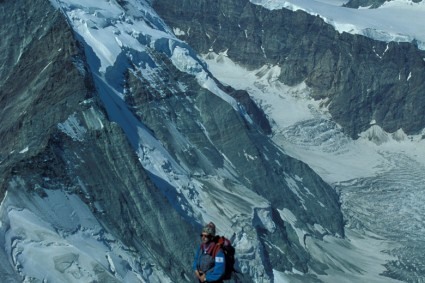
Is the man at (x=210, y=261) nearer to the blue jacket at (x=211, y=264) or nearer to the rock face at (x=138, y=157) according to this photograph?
the blue jacket at (x=211, y=264)

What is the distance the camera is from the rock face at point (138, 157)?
96.4 meters

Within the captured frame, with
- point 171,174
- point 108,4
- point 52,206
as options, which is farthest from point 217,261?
point 108,4

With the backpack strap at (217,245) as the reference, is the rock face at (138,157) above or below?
below

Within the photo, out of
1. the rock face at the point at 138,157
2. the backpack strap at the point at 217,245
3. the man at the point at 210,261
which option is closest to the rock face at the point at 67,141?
the rock face at the point at 138,157

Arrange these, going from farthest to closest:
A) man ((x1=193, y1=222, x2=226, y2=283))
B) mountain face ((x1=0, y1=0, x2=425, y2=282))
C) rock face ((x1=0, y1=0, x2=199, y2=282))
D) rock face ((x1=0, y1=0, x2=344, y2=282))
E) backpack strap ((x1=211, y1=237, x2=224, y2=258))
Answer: rock face ((x1=0, y1=0, x2=344, y2=282)) → rock face ((x1=0, y1=0, x2=199, y2=282)) → mountain face ((x1=0, y1=0, x2=425, y2=282)) → backpack strap ((x1=211, y1=237, x2=224, y2=258)) → man ((x1=193, y1=222, x2=226, y2=283))

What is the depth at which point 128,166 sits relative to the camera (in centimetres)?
10438

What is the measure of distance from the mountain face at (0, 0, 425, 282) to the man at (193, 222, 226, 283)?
4450 centimetres

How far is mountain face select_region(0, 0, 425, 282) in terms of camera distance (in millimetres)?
88312

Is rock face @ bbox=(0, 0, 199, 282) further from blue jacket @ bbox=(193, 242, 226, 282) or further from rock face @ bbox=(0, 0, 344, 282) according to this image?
blue jacket @ bbox=(193, 242, 226, 282)

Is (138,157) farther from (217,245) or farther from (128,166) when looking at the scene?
(217,245)

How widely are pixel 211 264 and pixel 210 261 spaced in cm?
11

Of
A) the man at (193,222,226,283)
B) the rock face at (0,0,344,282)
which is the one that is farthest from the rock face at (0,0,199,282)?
the man at (193,222,226,283)

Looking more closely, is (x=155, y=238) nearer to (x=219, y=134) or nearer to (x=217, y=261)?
(x=219, y=134)

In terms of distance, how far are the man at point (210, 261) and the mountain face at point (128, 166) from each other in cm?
4450
